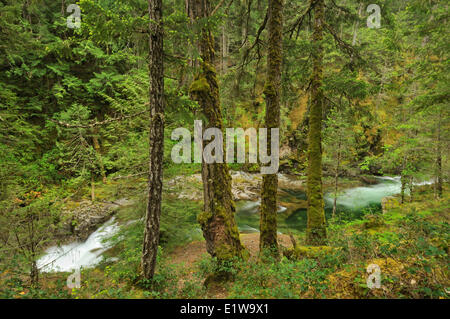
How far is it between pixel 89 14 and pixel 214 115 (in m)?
2.99

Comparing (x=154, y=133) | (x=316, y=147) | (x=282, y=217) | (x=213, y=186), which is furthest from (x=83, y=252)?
(x=316, y=147)

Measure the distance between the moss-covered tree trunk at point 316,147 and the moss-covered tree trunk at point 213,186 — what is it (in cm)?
274

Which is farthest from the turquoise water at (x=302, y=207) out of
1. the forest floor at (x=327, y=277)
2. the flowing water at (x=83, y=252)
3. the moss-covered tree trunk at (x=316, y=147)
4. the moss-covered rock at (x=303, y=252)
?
the forest floor at (x=327, y=277)

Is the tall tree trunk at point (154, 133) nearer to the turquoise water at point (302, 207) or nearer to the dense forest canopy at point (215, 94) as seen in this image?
the dense forest canopy at point (215, 94)

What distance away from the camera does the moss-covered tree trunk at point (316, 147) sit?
6.39m

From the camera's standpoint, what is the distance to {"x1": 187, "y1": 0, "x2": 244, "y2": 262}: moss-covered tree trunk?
16.7 ft

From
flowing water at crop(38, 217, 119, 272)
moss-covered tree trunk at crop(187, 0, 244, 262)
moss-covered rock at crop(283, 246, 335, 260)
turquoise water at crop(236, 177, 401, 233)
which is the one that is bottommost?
flowing water at crop(38, 217, 119, 272)

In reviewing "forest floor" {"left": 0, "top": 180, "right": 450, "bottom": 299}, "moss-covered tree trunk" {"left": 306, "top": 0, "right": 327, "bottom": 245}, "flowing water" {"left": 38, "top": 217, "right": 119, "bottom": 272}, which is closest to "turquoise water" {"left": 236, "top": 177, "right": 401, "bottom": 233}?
"moss-covered tree trunk" {"left": 306, "top": 0, "right": 327, "bottom": 245}

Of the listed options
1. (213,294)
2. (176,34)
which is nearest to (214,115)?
(176,34)

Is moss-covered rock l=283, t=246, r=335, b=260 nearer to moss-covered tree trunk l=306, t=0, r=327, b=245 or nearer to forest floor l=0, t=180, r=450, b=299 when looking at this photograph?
forest floor l=0, t=180, r=450, b=299

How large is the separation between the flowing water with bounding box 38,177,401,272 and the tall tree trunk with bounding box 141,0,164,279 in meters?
5.62

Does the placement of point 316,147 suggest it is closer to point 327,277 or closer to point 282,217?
point 327,277

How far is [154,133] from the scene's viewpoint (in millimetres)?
3896
